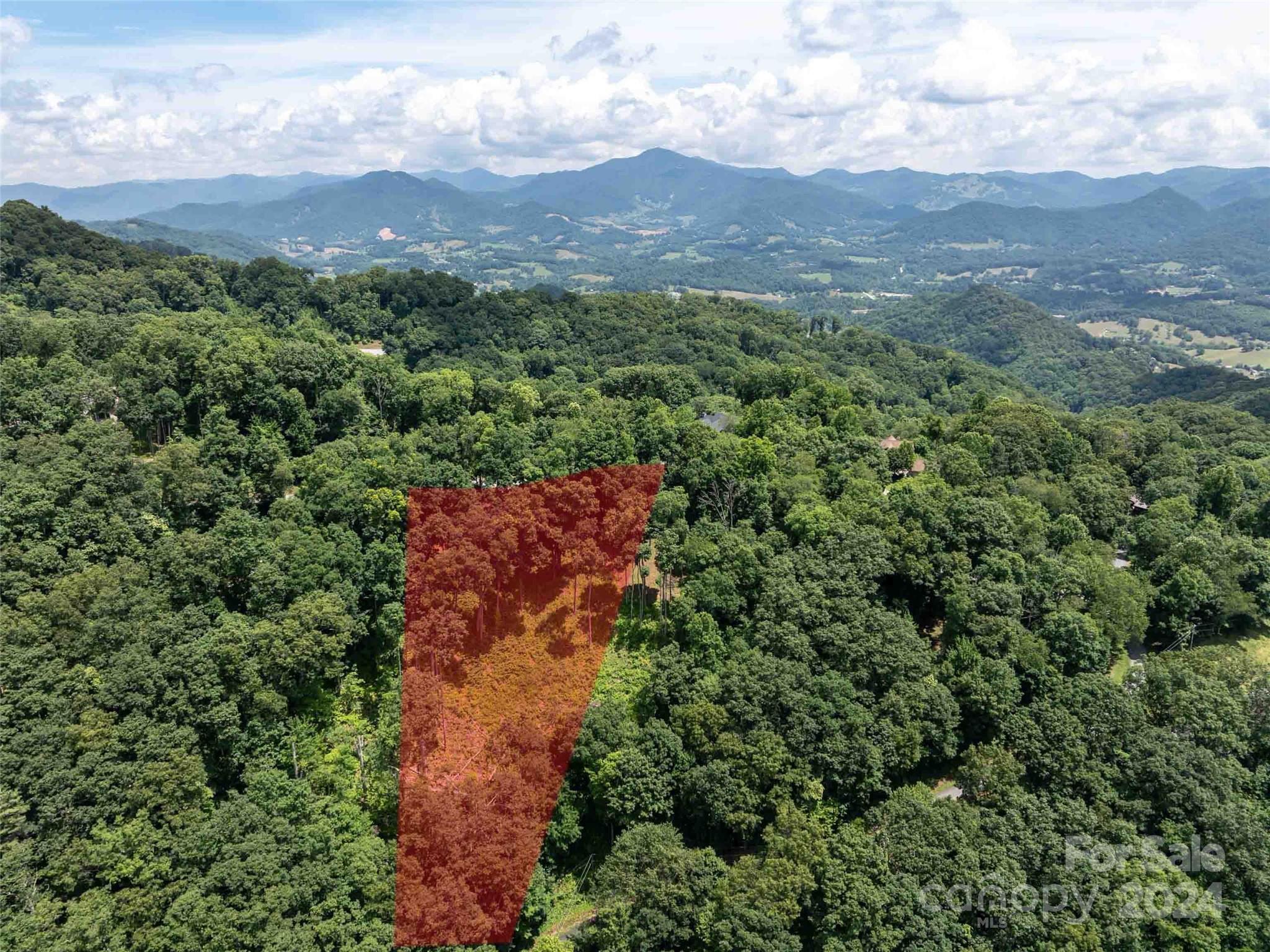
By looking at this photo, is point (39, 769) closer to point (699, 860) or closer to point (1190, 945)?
point (699, 860)
